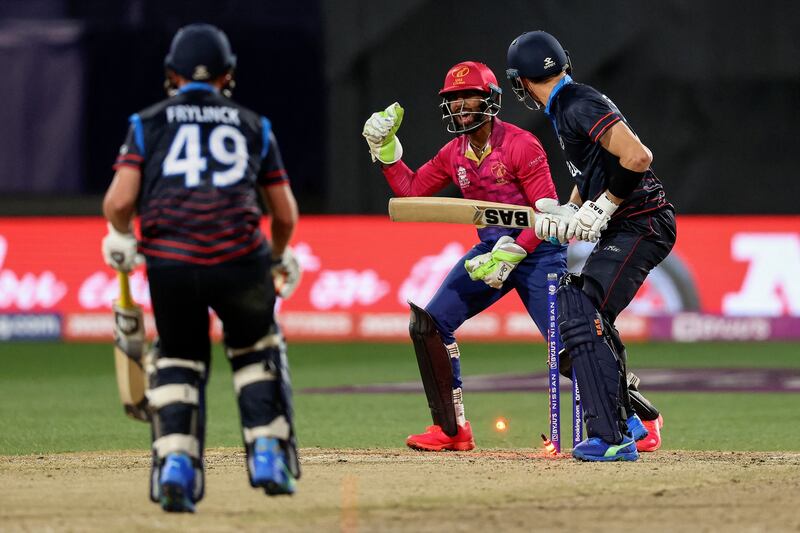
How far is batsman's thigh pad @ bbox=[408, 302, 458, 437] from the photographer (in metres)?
7.88

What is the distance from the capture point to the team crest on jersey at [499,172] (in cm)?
768

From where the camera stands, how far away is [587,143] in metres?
7.14

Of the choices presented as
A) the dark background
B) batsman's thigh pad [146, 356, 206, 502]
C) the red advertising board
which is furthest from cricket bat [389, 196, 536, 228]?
the dark background

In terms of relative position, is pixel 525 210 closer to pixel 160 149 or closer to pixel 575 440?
pixel 575 440

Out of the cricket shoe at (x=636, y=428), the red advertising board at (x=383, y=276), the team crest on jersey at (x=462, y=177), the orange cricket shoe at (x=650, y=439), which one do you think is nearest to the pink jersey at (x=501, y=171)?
the team crest on jersey at (x=462, y=177)

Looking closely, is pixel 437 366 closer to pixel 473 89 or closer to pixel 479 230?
pixel 479 230

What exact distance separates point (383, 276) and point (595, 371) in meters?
Answer: 8.92

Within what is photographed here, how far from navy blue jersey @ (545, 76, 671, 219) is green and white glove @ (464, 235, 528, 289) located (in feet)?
1.45

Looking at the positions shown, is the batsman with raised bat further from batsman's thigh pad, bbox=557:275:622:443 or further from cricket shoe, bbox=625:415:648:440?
cricket shoe, bbox=625:415:648:440

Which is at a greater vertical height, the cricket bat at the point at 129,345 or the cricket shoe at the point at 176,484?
the cricket bat at the point at 129,345

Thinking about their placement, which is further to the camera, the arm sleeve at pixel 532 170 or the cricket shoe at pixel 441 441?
the cricket shoe at pixel 441 441

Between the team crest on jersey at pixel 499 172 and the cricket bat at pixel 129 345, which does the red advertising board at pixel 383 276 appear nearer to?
the team crest on jersey at pixel 499 172

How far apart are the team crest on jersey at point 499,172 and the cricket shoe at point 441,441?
1319 mm

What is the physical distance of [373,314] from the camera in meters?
15.9
